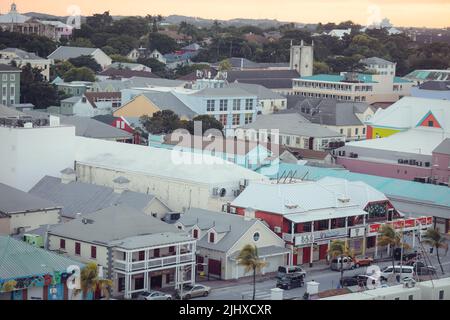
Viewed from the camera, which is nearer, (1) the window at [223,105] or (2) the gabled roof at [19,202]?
(2) the gabled roof at [19,202]

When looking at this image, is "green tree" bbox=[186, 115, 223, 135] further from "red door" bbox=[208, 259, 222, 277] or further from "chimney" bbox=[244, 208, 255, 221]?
"red door" bbox=[208, 259, 222, 277]

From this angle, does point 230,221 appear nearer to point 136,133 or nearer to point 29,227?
point 29,227

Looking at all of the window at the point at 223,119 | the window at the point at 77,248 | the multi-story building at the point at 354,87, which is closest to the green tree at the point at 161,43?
the multi-story building at the point at 354,87

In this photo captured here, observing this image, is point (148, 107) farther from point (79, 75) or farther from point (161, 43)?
point (161, 43)

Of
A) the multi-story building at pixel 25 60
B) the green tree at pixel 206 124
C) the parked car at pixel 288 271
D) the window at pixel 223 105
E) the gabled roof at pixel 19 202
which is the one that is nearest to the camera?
the parked car at pixel 288 271

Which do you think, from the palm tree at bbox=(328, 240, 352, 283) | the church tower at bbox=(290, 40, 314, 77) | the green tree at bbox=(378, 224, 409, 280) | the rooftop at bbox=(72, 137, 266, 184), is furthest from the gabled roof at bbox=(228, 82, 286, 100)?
the palm tree at bbox=(328, 240, 352, 283)

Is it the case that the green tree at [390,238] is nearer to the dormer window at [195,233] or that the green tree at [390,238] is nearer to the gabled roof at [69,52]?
the dormer window at [195,233]

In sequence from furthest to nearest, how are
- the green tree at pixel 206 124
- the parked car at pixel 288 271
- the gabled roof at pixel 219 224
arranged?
1. the green tree at pixel 206 124
2. the gabled roof at pixel 219 224
3. the parked car at pixel 288 271
